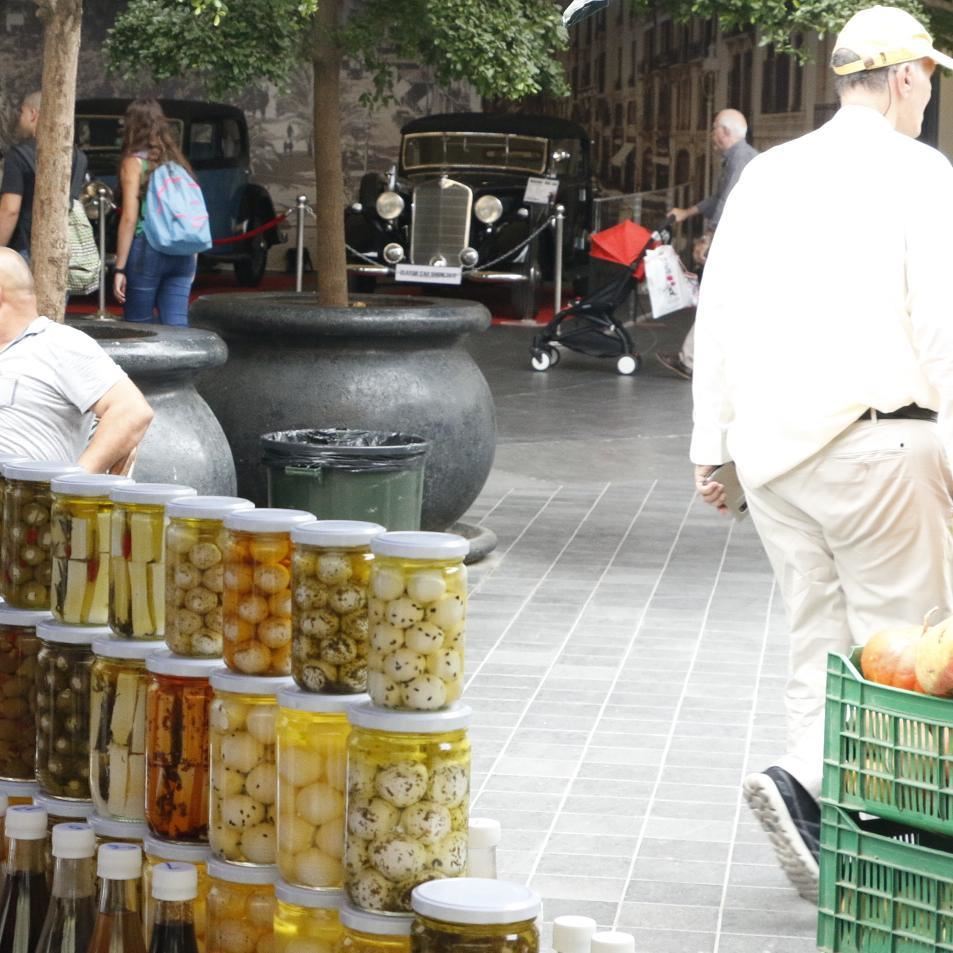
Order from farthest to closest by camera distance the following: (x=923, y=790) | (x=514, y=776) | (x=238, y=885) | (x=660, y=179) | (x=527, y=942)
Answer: (x=660, y=179) < (x=514, y=776) < (x=923, y=790) < (x=238, y=885) < (x=527, y=942)

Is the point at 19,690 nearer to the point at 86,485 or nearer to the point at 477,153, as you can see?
the point at 86,485

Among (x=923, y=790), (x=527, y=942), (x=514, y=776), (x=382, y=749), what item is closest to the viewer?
(x=527, y=942)

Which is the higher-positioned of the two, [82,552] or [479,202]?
[479,202]

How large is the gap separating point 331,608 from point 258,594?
140mm

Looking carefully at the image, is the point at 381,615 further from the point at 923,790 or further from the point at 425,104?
the point at 425,104

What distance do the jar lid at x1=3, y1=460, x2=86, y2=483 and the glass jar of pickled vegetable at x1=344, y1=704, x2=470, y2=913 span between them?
86 centimetres

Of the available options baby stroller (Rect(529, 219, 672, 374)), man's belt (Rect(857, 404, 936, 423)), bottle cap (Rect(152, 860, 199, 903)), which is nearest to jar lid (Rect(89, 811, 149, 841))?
bottle cap (Rect(152, 860, 199, 903))

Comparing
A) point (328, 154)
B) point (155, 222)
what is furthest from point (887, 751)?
point (155, 222)

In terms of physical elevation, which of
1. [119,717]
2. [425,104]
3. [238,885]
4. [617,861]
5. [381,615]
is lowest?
[617,861]

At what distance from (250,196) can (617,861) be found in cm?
1724

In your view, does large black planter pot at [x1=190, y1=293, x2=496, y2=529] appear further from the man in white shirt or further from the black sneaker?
the black sneaker

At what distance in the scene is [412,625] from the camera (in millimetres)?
2559

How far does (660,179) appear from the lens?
24.8m

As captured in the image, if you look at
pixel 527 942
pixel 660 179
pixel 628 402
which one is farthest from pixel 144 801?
pixel 660 179
